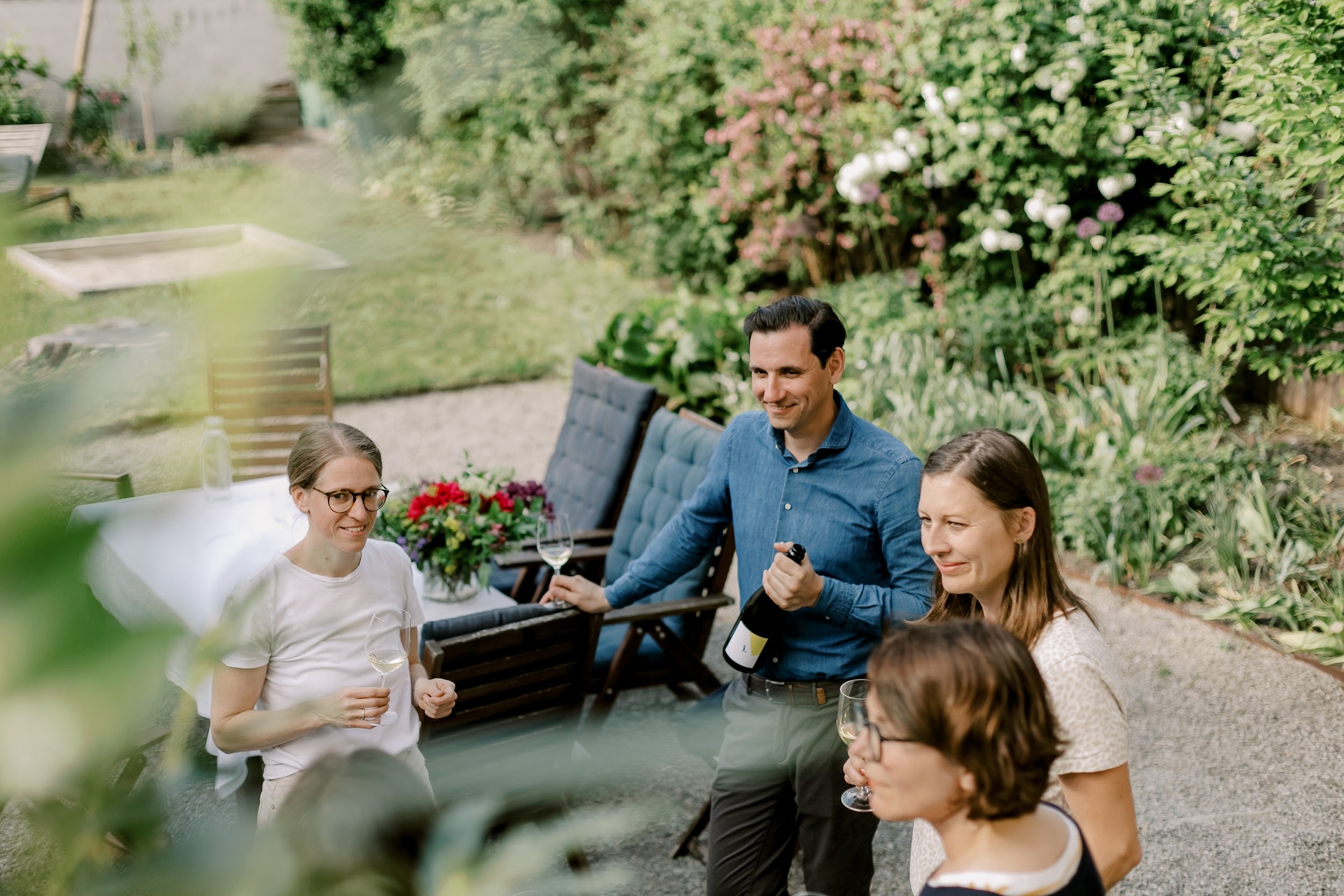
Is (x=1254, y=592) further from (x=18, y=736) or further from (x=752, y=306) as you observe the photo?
(x=18, y=736)

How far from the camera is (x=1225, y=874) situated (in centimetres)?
329

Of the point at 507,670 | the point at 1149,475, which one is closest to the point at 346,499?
the point at 507,670

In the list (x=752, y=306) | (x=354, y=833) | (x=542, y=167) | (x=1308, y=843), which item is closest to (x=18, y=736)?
(x=354, y=833)

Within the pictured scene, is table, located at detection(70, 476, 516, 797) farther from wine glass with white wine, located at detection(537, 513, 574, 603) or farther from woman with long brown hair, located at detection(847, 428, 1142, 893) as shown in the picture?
wine glass with white wine, located at detection(537, 513, 574, 603)

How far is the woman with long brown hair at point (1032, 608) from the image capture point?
1730mm

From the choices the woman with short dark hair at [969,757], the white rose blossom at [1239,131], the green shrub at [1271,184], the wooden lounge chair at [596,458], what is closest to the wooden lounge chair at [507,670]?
the wooden lounge chair at [596,458]

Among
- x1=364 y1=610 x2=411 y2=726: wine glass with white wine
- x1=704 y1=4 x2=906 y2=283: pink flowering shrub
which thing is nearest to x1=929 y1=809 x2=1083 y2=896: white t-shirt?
x1=364 y1=610 x2=411 y2=726: wine glass with white wine

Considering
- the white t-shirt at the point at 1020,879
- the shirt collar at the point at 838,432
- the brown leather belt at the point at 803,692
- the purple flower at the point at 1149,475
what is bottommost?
the purple flower at the point at 1149,475

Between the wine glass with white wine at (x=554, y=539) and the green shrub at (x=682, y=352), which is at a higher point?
the wine glass with white wine at (x=554, y=539)

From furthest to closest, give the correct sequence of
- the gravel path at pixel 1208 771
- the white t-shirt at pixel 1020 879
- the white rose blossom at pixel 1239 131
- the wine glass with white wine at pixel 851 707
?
the white rose blossom at pixel 1239 131
the gravel path at pixel 1208 771
the wine glass with white wine at pixel 851 707
the white t-shirt at pixel 1020 879

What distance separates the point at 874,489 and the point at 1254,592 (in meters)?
2.87

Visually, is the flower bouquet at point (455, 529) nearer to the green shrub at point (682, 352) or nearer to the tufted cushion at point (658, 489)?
the tufted cushion at point (658, 489)

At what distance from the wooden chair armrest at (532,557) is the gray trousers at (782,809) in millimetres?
1485

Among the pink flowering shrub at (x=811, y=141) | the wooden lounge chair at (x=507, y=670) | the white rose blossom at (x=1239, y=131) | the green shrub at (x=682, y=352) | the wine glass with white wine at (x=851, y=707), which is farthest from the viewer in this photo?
the pink flowering shrub at (x=811, y=141)
